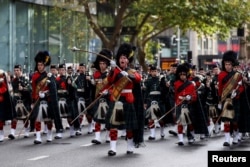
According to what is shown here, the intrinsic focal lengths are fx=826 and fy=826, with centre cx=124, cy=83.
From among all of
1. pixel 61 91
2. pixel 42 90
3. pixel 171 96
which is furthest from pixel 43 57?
pixel 171 96

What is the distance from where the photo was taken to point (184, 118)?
17.9 meters

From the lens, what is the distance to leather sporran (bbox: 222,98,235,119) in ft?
55.9

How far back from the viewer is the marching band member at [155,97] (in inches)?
780

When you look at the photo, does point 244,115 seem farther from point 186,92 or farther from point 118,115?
point 118,115

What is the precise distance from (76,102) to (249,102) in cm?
473

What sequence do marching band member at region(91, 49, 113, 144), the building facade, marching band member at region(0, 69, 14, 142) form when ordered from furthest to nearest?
the building facade
marching band member at region(0, 69, 14, 142)
marching band member at region(91, 49, 113, 144)

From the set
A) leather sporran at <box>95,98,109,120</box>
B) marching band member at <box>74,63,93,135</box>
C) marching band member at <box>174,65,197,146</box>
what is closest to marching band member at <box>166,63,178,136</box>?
marching band member at <box>74,63,93,135</box>

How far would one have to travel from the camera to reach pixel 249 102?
18.3 metres

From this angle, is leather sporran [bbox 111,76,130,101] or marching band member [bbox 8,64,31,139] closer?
leather sporran [bbox 111,76,130,101]

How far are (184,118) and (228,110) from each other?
1174mm

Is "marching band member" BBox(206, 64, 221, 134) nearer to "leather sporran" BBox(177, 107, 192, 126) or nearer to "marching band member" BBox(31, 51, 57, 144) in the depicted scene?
"leather sporran" BBox(177, 107, 192, 126)

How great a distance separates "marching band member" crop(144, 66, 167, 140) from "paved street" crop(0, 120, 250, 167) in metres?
0.79

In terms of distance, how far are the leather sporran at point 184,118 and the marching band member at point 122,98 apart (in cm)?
232

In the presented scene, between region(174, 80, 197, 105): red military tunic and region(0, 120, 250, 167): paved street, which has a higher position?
region(174, 80, 197, 105): red military tunic
